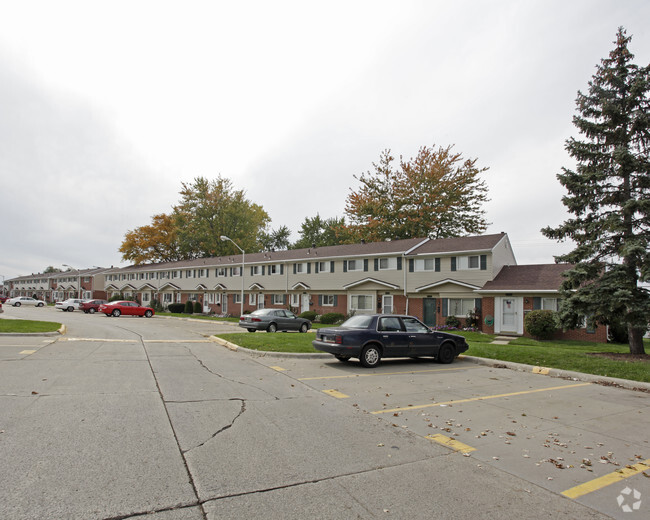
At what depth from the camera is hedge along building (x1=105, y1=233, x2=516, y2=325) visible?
28.6 meters

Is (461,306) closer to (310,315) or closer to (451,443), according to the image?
(310,315)

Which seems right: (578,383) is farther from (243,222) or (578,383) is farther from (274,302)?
(243,222)

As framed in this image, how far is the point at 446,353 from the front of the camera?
13.1 metres

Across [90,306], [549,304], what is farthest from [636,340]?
[90,306]

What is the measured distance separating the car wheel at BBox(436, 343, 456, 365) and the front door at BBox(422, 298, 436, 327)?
55.0 ft

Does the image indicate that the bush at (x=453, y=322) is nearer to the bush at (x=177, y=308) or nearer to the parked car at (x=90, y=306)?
the bush at (x=177, y=308)

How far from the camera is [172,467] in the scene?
432 cm

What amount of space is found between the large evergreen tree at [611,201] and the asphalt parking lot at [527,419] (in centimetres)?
517

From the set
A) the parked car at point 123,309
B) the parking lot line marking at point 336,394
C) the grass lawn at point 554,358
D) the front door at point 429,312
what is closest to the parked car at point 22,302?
the parked car at point 123,309

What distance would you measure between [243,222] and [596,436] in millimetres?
59472

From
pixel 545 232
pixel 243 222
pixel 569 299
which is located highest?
pixel 243 222

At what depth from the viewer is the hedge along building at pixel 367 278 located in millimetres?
28562

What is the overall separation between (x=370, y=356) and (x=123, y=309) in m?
35.1

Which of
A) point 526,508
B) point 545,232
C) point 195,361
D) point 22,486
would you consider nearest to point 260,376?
point 195,361
